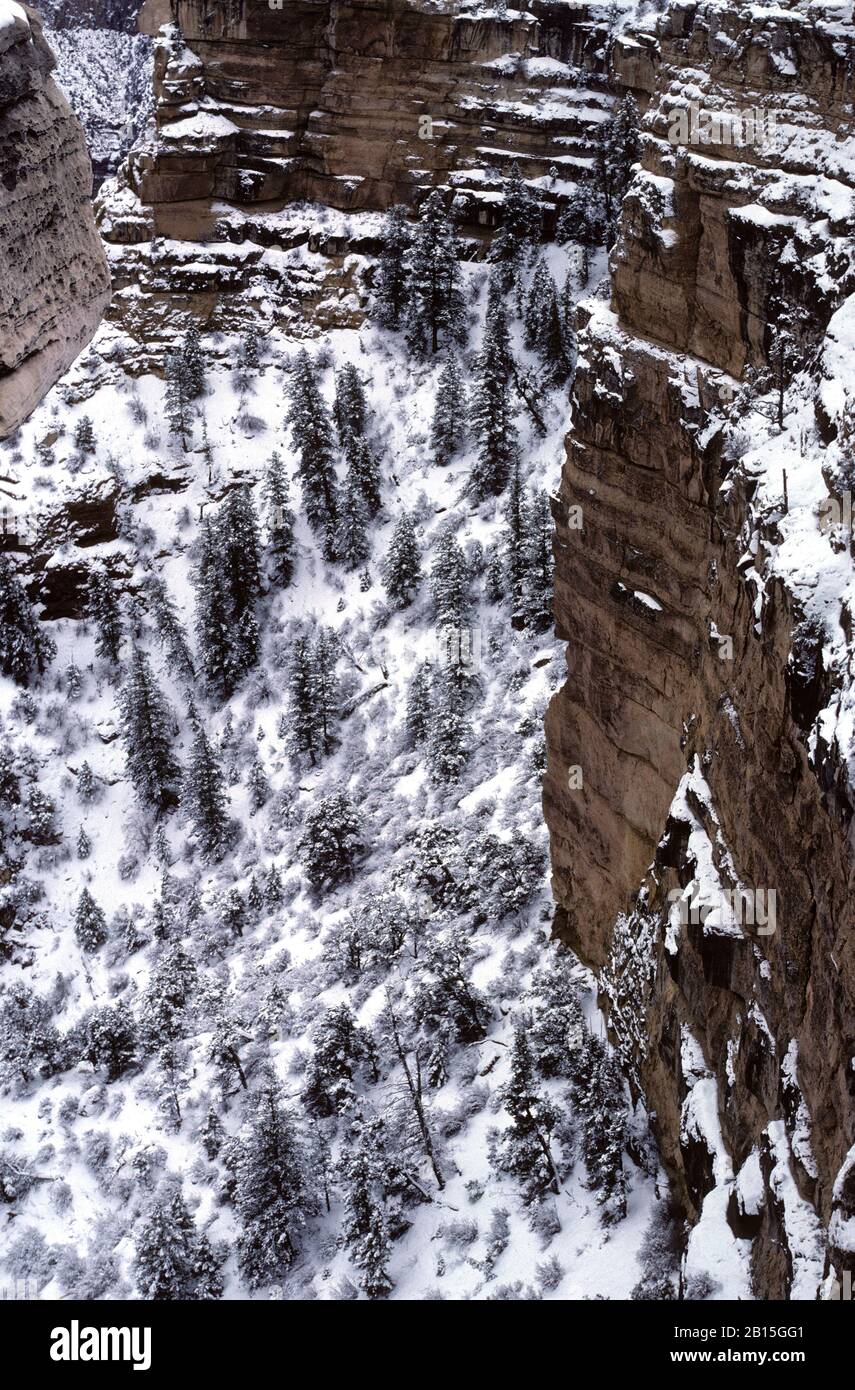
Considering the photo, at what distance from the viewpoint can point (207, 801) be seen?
5762 centimetres

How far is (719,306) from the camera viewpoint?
105 feet

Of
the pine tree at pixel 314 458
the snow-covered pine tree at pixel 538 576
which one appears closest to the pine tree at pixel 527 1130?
the snow-covered pine tree at pixel 538 576

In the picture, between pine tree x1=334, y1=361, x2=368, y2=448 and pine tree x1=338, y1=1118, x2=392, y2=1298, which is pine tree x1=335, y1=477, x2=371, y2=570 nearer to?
pine tree x1=334, y1=361, x2=368, y2=448

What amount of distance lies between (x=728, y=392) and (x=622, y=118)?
168 ft

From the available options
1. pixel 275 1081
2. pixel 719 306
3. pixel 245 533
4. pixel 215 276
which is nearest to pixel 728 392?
pixel 719 306

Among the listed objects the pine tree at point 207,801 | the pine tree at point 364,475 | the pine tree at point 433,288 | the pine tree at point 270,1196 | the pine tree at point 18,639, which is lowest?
the pine tree at point 270,1196

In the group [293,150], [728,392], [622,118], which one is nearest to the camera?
[728,392]

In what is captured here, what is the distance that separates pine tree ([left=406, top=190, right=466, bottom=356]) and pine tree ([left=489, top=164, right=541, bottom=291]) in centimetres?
257

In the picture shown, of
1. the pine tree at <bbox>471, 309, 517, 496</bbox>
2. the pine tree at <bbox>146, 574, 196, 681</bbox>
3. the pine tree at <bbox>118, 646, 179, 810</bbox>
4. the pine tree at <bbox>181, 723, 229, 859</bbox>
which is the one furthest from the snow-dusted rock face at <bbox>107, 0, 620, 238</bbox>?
the pine tree at <bbox>181, 723, 229, 859</bbox>

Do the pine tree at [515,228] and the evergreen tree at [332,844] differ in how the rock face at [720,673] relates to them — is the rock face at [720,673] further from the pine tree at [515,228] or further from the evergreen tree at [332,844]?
the pine tree at [515,228]

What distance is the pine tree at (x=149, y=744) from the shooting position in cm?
6112

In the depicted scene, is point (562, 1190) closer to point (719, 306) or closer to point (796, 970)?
point (796, 970)

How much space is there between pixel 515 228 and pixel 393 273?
7284 mm

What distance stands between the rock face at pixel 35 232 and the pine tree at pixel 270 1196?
32.0 metres
